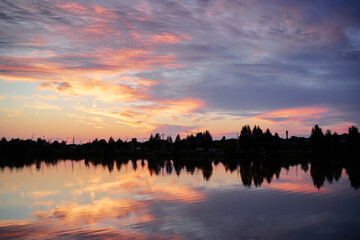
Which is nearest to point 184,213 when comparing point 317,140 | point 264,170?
point 264,170

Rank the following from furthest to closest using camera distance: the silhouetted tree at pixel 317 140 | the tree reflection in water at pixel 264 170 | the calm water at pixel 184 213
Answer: the silhouetted tree at pixel 317 140 → the tree reflection in water at pixel 264 170 → the calm water at pixel 184 213

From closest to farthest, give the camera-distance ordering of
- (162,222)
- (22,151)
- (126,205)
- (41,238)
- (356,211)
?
(41,238)
(162,222)
(356,211)
(126,205)
(22,151)

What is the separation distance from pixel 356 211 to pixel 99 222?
64.2 feet

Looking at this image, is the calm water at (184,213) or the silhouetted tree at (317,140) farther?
the silhouetted tree at (317,140)

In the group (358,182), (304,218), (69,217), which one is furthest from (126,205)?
(358,182)

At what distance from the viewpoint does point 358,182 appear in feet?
130

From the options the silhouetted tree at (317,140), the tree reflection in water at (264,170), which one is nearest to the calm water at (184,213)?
the tree reflection in water at (264,170)

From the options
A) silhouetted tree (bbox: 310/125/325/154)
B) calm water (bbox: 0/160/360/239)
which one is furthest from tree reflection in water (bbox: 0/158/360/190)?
silhouetted tree (bbox: 310/125/325/154)

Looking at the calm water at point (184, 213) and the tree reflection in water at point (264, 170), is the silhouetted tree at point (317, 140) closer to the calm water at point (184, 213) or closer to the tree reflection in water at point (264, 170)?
the tree reflection in water at point (264, 170)

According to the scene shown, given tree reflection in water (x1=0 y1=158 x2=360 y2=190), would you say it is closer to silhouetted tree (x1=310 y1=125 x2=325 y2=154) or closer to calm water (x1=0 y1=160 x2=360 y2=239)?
calm water (x1=0 y1=160 x2=360 y2=239)

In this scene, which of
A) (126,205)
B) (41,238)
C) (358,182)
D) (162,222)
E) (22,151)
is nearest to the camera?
(41,238)

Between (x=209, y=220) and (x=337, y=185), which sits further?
(x=337, y=185)

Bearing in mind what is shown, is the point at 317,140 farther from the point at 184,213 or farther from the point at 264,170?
the point at 184,213

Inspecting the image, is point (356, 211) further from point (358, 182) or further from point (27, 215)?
point (27, 215)
